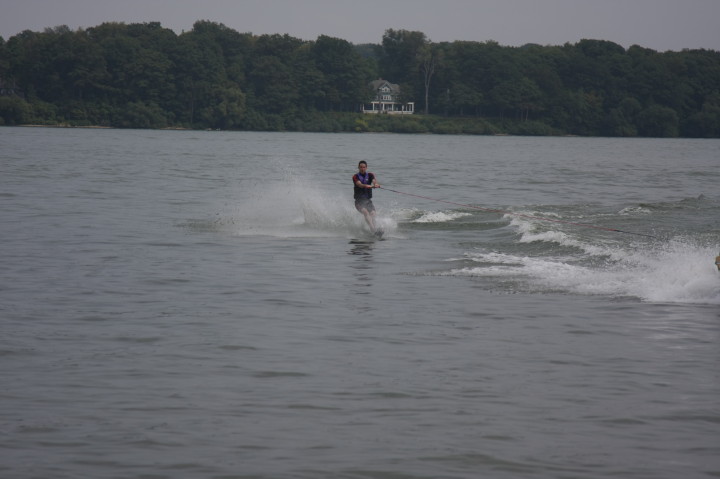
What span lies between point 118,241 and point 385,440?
12788 mm

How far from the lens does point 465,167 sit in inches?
2194

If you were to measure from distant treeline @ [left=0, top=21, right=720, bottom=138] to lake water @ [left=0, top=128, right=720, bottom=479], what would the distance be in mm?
110808

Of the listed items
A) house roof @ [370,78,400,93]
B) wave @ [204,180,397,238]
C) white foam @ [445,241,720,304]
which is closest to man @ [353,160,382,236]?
wave @ [204,180,397,238]

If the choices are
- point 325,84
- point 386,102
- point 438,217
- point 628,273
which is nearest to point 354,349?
point 628,273

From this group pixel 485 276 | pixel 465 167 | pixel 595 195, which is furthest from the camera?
pixel 465 167

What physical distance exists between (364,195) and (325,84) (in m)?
130

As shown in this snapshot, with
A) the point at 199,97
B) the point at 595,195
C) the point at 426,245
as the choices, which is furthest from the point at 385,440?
the point at 199,97

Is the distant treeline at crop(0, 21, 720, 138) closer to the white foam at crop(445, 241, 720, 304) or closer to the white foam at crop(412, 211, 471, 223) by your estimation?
the white foam at crop(412, 211, 471, 223)

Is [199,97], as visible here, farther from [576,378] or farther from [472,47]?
[576,378]

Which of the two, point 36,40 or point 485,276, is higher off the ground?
point 36,40

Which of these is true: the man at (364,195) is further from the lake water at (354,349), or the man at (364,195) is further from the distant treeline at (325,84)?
the distant treeline at (325,84)

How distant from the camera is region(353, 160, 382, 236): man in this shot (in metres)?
21.2

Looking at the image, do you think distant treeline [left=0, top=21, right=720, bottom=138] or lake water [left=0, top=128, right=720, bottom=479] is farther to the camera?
distant treeline [left=0, top=21, right=720, bottom=138]

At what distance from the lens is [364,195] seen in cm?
2127
